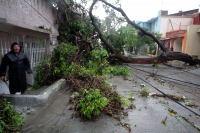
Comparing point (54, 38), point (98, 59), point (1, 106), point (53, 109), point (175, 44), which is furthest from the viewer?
point (175, 44)

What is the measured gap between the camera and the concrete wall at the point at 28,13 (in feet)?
13.9

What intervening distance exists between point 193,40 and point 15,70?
14.4m

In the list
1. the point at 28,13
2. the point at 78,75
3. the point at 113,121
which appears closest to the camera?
the point at 113,121

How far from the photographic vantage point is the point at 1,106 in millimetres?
2641

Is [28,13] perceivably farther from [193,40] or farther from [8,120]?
[193,40]

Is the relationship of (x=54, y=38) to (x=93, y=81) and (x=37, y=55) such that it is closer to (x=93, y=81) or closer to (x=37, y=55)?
(x=37, y=55)

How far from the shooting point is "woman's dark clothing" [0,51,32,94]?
3.72 meters

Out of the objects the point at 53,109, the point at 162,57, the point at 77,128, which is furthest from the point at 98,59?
the point at 77,128

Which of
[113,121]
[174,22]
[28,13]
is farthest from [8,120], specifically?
[174,22]

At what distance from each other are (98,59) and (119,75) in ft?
4.98

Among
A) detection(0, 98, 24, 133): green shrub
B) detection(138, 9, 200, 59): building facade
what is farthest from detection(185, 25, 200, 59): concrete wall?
detection(0, 98, 24, 133): green shrub

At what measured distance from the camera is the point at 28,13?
5.53 m

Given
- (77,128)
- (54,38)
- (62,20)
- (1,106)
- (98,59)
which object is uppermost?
(62,20)

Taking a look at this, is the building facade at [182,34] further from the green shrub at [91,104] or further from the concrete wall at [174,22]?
the green shrub at [91,104]
